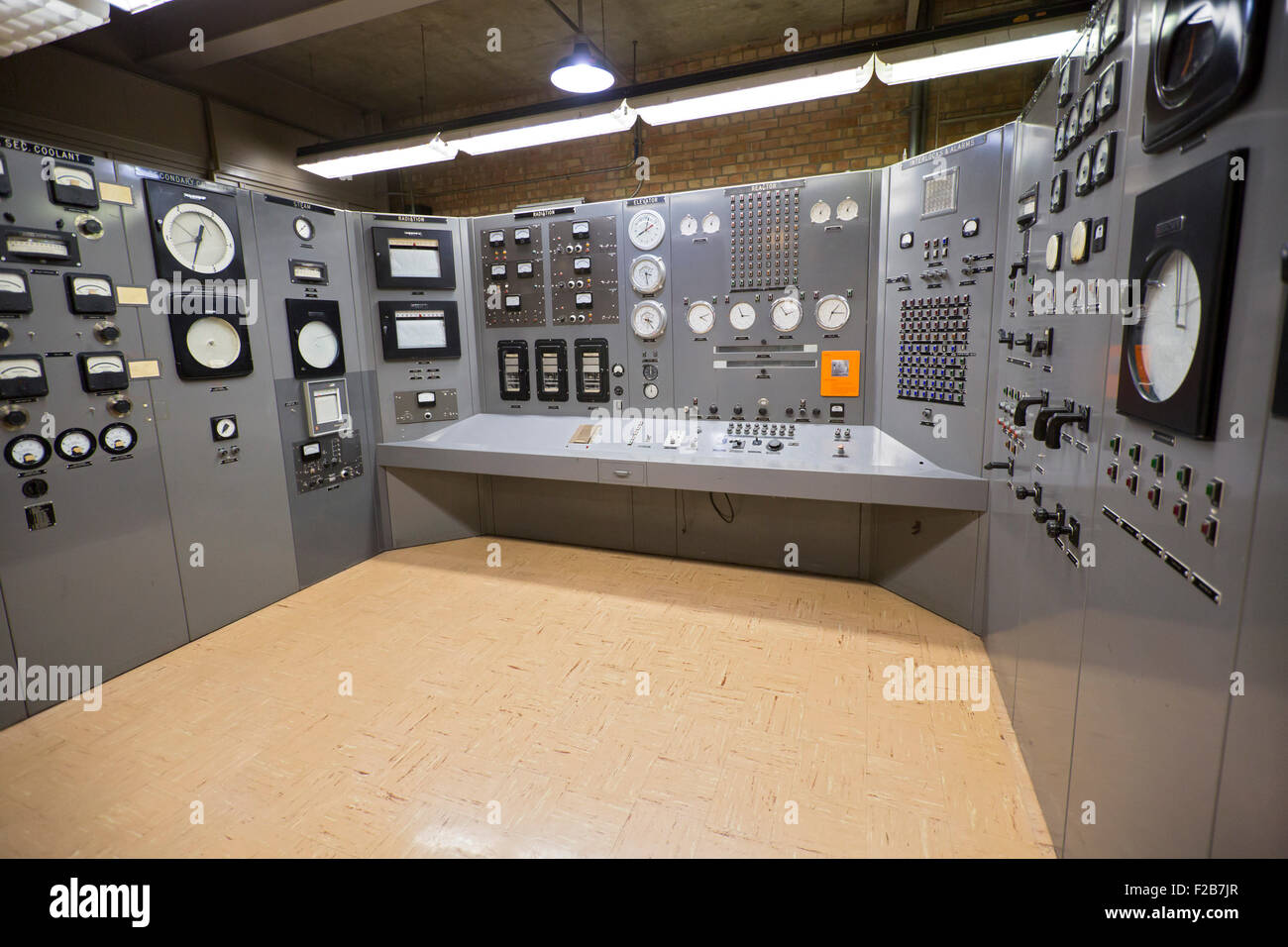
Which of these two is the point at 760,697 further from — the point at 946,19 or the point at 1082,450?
the point at 946,19

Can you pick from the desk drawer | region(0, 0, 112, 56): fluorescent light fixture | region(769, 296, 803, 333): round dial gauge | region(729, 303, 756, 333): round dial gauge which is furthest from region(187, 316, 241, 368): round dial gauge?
region(769, 296, 803, 333): round dial gauge

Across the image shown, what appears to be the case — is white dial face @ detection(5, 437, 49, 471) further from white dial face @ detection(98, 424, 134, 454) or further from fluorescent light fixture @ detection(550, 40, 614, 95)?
fluorescent light fixture @ detection(550, 40, 614, 95)

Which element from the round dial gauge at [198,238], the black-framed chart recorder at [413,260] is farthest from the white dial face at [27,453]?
the black-framed chart recorder at [413,260]

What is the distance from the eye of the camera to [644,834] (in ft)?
6.29

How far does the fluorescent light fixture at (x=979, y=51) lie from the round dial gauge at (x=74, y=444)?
4123 mm

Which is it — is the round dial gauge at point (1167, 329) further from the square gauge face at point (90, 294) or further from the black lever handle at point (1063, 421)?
the square gauge face at point (90, 294)

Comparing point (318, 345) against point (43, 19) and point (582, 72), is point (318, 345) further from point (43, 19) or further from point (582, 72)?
point (582, 72)

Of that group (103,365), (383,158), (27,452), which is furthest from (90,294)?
(383,158)

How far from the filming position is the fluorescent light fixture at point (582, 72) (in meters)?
3.25

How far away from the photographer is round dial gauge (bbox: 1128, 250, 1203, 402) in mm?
1151

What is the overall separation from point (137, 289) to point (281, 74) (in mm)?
4317

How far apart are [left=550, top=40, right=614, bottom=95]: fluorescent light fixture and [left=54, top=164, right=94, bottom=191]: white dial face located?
2221mm

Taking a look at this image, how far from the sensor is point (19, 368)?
254 cm

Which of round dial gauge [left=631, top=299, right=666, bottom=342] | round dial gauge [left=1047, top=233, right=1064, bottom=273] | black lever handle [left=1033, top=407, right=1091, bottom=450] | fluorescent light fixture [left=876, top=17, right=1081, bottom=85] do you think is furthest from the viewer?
round dial gauge [left=631, top=299, right=666, bottom=342]
